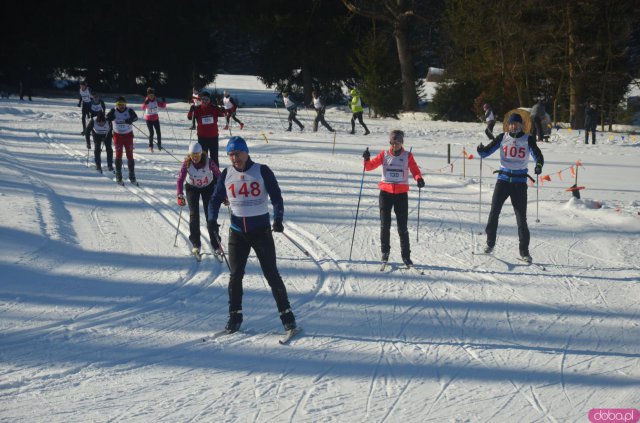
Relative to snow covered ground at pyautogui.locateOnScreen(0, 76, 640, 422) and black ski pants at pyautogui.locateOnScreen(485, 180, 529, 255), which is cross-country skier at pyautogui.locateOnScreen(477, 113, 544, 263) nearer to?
black ski pants at pyautogui.locateOnScreen(485, 180, 529, 255)

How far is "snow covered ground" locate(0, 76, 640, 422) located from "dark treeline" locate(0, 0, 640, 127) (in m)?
18.9

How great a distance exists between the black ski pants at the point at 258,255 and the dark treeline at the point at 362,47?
27.3 metres

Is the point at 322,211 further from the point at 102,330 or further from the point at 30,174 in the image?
the point at 30,174

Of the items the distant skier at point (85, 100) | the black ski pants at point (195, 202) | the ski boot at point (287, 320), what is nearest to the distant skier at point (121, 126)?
the black ski pants at point (195, 202)

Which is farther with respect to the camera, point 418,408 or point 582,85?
point 582,85

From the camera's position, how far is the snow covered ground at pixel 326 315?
5.54 m

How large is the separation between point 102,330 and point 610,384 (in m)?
4.76

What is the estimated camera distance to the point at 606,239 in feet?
36.1

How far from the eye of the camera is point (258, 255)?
686 cm

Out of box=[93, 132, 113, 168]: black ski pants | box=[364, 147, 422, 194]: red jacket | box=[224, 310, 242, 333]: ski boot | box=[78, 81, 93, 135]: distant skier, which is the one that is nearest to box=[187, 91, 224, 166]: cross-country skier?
box=[93, 132, 113, 168]: black ski pants

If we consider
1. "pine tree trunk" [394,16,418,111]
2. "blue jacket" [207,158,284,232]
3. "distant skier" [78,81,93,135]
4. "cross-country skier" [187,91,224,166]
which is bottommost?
"blue jacket" [207,158,284,232]

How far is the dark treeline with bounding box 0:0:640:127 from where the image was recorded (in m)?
31.5

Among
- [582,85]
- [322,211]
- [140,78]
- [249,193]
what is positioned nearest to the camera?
[249,193]

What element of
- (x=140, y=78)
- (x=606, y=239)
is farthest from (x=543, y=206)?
(x=140, y=78)
